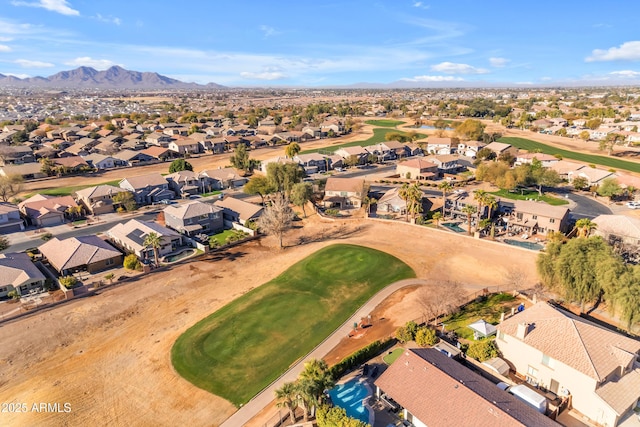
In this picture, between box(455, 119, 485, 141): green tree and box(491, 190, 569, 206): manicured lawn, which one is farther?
box(455, 119, 485, 141): green tree

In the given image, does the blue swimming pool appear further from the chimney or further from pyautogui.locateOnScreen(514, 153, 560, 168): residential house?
pyautogui.locateOnScreen(514, 153, 560, 168): residential house

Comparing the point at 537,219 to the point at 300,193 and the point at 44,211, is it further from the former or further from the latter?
the point at 44,211

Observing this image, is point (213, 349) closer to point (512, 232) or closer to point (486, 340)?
point (486, 340)

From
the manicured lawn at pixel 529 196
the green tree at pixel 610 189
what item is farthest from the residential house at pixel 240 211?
the green tree at pixel 610 189

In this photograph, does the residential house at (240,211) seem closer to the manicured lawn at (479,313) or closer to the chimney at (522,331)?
the manicured lawn at (479,313)

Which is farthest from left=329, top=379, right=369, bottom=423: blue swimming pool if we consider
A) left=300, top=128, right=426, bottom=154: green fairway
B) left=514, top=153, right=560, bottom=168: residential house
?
left=300, top=128, right=426, bottom=154: green fairway

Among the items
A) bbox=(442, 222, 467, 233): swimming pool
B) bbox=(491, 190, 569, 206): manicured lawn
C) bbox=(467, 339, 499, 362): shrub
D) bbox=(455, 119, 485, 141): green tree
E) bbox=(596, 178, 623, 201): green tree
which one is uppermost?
bbox=(455, 119, 485, 141): green tree
